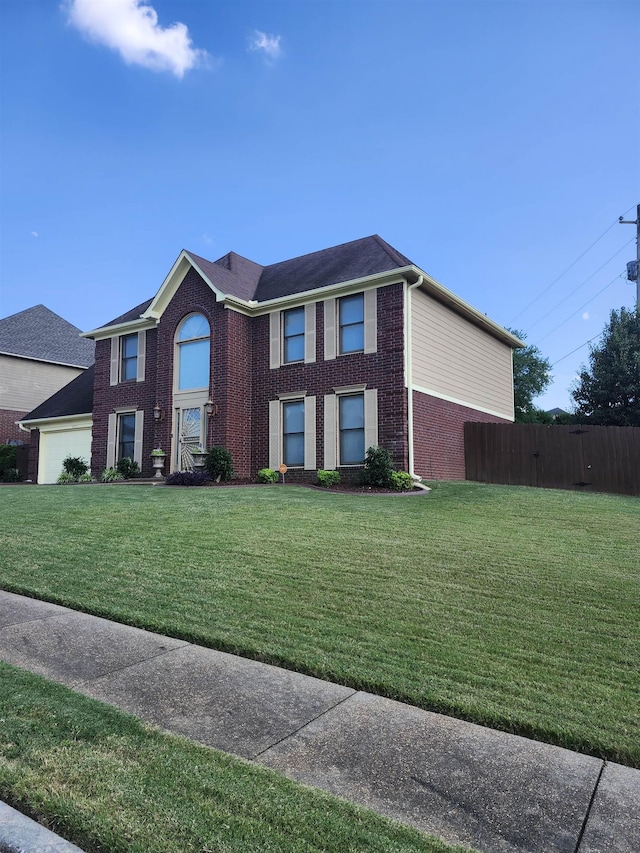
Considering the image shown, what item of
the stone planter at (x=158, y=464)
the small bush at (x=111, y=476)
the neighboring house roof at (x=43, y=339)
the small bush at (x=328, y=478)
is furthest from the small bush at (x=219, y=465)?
the neighboring house roof at (x=43, y=339)

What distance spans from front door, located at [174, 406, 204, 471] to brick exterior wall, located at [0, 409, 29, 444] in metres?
13.8

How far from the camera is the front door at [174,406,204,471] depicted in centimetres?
1783

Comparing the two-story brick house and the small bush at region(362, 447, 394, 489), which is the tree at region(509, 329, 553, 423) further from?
the small bush at region(362, 447, 394, 489)

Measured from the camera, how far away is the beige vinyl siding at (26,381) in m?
28.3

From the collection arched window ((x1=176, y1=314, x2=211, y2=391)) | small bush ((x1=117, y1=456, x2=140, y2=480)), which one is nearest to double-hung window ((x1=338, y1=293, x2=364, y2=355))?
arched window ((x1=176, y1=314, x2=211, y2=391))

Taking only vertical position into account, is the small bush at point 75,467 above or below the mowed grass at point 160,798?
above

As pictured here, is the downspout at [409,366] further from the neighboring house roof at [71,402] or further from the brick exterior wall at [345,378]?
the neighboring house roof at [71,402]

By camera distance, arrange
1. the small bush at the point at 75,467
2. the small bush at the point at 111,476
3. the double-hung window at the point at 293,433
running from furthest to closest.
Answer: the small bush at the point at 75,467 < the small bush at the point at 111,476 < the double-hung window at the point at 293,433

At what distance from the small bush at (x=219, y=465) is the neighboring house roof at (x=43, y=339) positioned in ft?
57.0

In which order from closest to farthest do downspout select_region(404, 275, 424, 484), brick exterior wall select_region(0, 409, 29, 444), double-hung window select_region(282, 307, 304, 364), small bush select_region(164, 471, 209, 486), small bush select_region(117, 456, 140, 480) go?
downspout select_region(404, 275, 424, 484) → small bush select_region(164, 471, 209, 486) → double-hung window select_region(282, 307, 304, 364) → small bush select_region(117, 456, 140, 480) → brick exterior wall select_region(0, 409, 29, 444)

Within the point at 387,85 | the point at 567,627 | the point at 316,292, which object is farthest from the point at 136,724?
the point at 387,85

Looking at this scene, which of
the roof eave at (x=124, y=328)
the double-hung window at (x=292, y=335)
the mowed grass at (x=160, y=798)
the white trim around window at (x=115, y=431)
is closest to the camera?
the mowed grass at (x=160, y=798)

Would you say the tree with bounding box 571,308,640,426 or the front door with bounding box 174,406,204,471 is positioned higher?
the tree with bounding box 571,308,640,426

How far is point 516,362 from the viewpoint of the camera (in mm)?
33562
